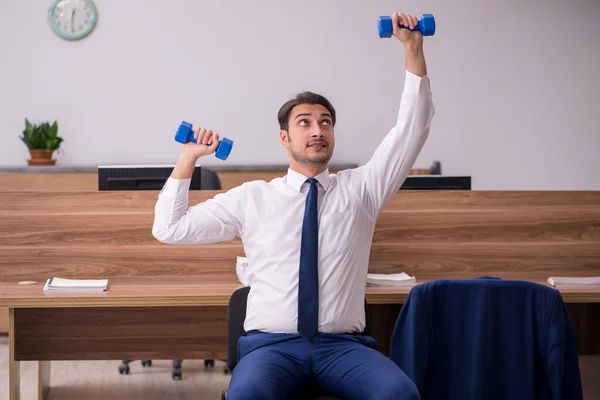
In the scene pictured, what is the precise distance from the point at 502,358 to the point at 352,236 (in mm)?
515

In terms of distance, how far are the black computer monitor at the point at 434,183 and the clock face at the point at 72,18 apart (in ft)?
11.0

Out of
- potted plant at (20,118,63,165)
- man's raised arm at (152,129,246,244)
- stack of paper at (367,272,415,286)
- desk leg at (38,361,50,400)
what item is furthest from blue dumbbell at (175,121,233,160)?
potted plant at (20,118,63,165)

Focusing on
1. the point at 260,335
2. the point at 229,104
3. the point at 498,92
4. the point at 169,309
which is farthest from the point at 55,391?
the point at 498,92

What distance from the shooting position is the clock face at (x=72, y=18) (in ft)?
17.6

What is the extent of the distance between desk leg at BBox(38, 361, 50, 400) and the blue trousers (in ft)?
4.95

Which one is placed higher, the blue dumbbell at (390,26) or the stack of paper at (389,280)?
the blue dumbbell at (390,26)

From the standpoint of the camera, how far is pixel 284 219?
6.78 feet

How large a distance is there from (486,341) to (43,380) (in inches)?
83.7

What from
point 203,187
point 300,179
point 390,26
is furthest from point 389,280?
point 203,187

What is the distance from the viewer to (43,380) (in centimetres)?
319

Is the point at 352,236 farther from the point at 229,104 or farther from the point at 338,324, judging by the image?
the point at 229,104

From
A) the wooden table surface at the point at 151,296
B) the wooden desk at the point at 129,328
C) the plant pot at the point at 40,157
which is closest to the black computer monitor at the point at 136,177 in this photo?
the wooden desk at the point at 129,328

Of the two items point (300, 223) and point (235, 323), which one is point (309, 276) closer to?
point (300, 223)

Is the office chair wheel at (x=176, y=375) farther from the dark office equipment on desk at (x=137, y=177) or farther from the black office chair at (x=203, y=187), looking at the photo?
the dark office equipment on desk at (x=137, y=177)
